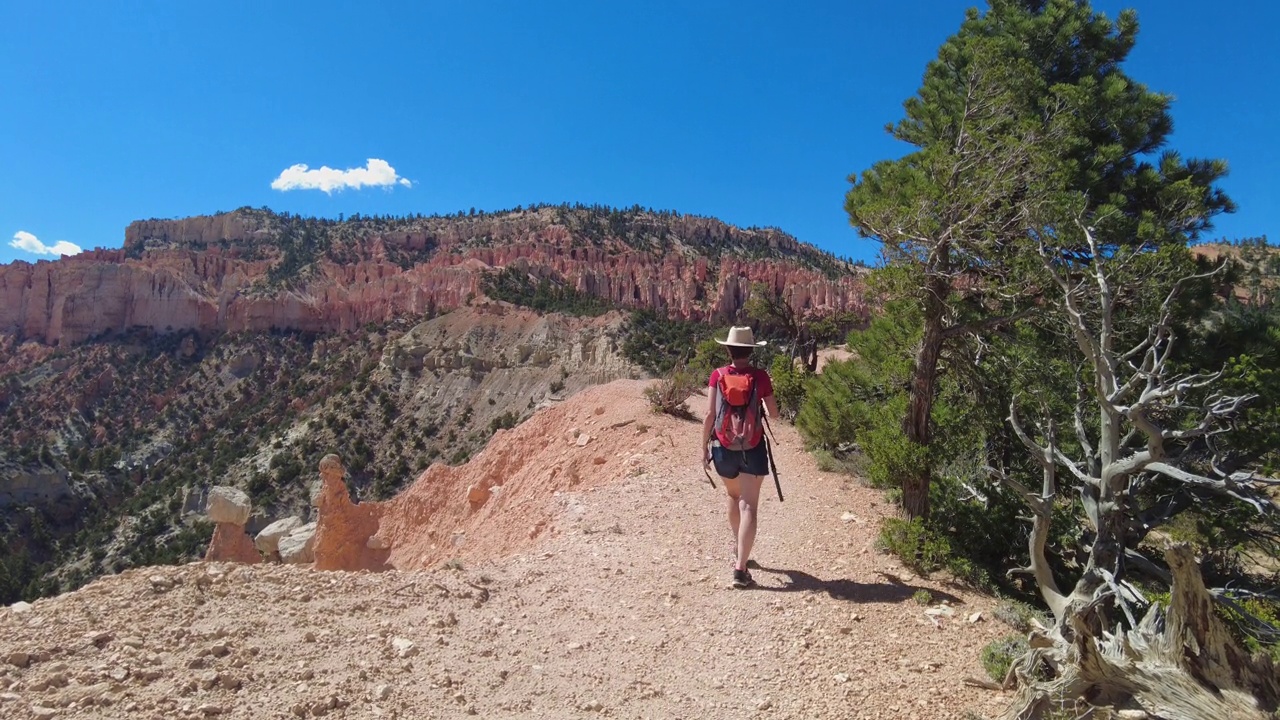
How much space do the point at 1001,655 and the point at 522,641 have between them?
283cm

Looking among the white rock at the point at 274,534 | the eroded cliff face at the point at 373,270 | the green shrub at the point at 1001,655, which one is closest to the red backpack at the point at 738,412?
the green shrub at the point at 1001,655

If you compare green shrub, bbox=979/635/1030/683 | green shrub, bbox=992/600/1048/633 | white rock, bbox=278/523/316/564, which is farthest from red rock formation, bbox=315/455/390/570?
green shrub, bbox=979/635/1030/683

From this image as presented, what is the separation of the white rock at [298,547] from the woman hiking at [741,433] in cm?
1115

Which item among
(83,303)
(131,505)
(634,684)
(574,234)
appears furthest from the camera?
(574,234)

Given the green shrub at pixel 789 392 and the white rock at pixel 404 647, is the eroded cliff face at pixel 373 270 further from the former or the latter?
the white rock at pixel 404 647

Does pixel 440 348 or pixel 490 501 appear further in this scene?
pixel 440 348

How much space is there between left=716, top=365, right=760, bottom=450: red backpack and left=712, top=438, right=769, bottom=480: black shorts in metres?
0.07

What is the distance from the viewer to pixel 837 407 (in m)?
8.47

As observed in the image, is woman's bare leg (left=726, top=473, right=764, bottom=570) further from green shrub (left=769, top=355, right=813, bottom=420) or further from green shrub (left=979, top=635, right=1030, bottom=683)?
green shrub (left=769, top=355, right=813, bottom=420)

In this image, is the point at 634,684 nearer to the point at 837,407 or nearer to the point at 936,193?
the point at 936,193

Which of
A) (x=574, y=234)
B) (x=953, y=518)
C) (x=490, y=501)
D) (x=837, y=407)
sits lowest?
(x=490, y=501)

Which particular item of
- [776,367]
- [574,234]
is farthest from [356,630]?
[574,234]

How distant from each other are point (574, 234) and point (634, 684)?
276 feet

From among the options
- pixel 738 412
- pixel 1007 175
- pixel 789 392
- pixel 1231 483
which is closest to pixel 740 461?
pixel 738 412
